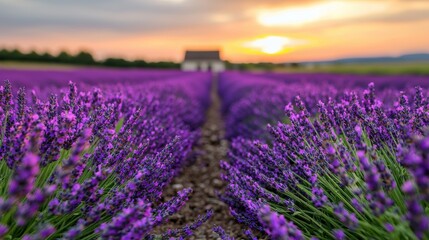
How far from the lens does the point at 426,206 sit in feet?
5.47

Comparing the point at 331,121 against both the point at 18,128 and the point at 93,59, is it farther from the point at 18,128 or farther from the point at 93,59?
the point at 93,59

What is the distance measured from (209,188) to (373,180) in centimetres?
326

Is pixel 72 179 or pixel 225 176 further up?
pixel 72 179

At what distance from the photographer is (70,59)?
48.3m

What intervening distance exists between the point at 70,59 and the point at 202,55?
30.1 m

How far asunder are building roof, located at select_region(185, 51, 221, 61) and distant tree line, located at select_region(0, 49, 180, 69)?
1287 cm

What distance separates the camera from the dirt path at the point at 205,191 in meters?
3.16

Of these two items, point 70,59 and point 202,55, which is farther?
point 202,55

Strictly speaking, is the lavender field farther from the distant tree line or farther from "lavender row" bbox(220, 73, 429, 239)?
the distant tree line

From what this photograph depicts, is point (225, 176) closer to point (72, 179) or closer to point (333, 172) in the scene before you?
point (333, 172)

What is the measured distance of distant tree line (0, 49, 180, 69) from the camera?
43.8 m

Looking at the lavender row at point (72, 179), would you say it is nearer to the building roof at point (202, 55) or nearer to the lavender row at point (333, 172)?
the lavender row at point (333, 172)

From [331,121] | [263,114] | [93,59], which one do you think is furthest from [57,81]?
[93,59]

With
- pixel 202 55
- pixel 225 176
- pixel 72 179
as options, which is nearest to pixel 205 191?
pixel 225 176
